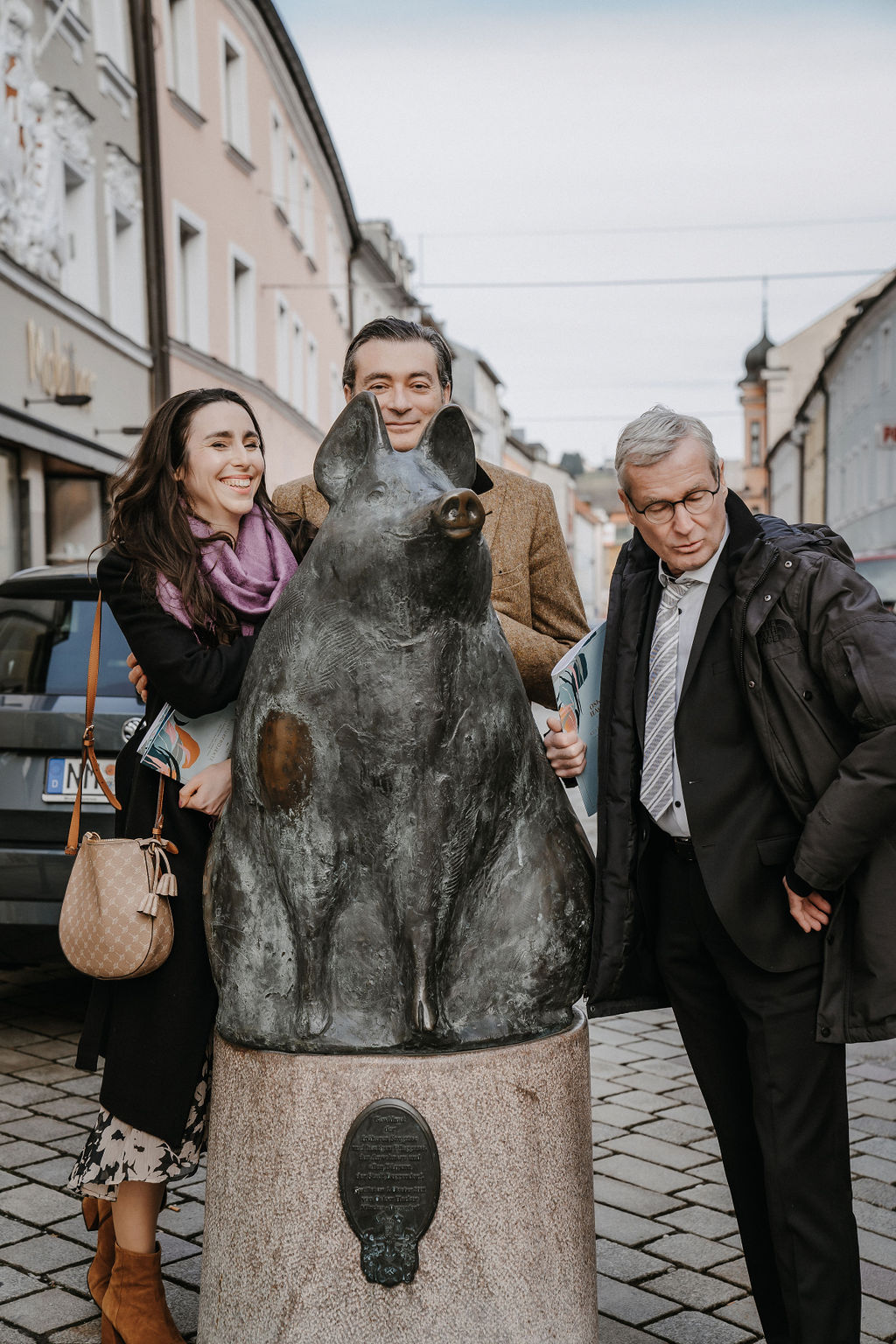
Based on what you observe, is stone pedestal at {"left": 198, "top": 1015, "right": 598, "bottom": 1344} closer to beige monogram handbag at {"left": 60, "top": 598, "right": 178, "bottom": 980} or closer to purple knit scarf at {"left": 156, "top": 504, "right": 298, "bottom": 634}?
beige monogram handbag at {"left": 60, "top": 598, "right": 178, "bottom": 980}

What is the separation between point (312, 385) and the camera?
24.3 metres

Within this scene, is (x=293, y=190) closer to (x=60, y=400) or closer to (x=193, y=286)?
(x=193, y=286)

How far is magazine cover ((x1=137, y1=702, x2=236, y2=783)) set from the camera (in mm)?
2691

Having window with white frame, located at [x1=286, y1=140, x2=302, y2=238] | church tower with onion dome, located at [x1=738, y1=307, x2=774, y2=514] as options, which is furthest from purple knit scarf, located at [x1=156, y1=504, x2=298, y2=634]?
church tower with onion dome, located at [x1=738, y1=307, x2=774, y2=514]

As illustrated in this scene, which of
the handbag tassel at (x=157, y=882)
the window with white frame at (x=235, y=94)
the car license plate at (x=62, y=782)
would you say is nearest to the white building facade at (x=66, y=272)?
the window with white frame at (x=235, y=94)

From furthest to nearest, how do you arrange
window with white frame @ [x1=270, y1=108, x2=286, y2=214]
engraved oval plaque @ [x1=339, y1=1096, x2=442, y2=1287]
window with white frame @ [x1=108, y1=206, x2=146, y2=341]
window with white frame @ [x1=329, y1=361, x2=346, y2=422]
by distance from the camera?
window with white frame @ [x1=329, y1=361, x2=346, y2=422]
window with white frame @ [x1=270, y1=108, x2=286, y2=214]
window with white frame @ [x1=108, y1=206, x2=146, y2=341]
engraved oval plaque @ [x1=339, y1=1096, x2=442, y2=1287]

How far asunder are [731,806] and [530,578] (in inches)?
27.6

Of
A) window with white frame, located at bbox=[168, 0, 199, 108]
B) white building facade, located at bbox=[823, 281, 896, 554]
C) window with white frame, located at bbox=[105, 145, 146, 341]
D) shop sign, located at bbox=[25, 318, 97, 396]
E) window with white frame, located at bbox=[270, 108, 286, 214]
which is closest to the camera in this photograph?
shop sign, located at bbox=[25, 318, 97, 396]

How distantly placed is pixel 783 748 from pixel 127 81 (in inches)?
530

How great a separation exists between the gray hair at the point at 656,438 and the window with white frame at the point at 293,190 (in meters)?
19.8

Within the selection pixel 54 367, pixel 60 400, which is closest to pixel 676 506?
pixel 60 400

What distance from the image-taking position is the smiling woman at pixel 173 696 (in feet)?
8.53

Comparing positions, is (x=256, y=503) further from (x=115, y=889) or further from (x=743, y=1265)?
(x=743, y=1265)

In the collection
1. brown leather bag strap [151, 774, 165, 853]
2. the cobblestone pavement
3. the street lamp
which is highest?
the street lamp
